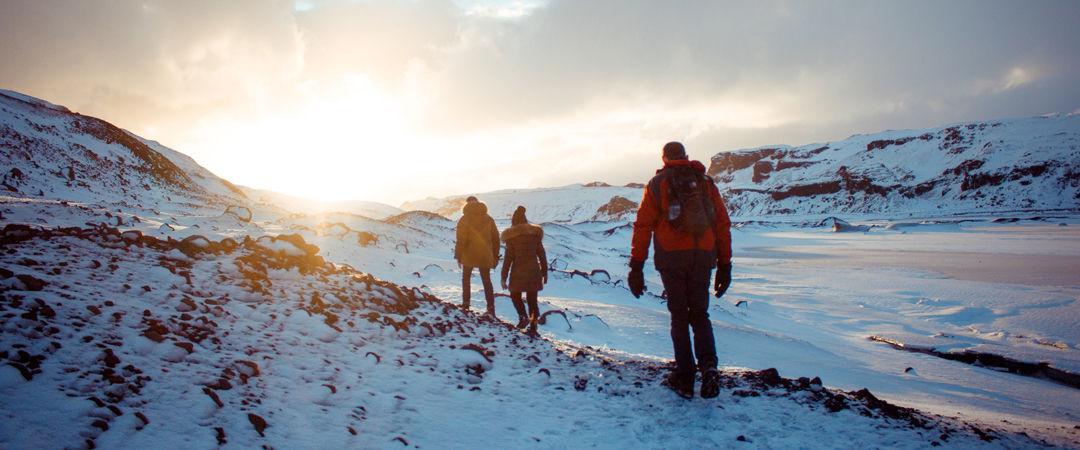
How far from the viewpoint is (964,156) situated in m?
94.0

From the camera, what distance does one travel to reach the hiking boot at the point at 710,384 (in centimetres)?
296

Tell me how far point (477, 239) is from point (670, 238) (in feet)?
12.3

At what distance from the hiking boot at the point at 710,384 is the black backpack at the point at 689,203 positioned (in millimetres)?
996

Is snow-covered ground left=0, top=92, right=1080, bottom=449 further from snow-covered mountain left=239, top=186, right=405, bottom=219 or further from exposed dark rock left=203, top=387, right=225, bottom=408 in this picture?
snow-covered mountain left=239, top=186, right=405, bottom=219

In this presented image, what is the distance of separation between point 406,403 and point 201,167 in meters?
36.0

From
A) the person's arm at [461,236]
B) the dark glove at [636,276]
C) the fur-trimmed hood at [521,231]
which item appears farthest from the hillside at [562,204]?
the dark glove at [636,276]

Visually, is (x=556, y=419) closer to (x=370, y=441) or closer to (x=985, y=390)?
(x=370, y=441)

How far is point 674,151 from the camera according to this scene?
338cm

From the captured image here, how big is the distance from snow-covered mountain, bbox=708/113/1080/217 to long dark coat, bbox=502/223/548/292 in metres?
89.6

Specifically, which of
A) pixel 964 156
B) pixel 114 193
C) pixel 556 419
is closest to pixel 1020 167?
pixel 964 156

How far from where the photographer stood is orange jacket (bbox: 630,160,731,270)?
3.10 meters

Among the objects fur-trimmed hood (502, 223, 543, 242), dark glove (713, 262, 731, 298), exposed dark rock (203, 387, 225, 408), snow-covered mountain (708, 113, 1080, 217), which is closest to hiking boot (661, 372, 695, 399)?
dark glove (713, 262, 731, 298)

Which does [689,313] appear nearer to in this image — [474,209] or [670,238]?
[670,238]

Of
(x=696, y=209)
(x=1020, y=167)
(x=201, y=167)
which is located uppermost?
(x=1020, y=167)
